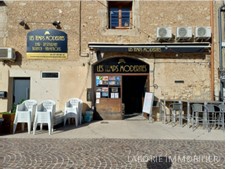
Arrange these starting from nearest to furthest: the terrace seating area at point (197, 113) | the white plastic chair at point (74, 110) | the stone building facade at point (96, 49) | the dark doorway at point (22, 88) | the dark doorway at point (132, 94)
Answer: the terrace seating area at point (197, 113) → the white plastic chair at point (74, 110) → the stone building facade at point (96, 49) → the dark doorway at point (22, 88) → the dark doorway at point (132, 94)

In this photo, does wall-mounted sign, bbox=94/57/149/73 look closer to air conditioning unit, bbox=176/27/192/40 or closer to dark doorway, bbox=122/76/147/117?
air conditioning unit, bbox=176/27/192/40

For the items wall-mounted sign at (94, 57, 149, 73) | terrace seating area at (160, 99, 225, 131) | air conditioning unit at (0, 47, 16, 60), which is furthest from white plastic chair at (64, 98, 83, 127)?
terrace seating area at (160, 99, 225, 131)

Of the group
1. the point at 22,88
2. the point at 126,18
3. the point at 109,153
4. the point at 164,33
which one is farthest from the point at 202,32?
the point at 22,88

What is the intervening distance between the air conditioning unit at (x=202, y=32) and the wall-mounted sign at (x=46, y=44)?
19.1ft

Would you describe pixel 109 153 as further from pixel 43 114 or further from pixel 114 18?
pixel 114 18

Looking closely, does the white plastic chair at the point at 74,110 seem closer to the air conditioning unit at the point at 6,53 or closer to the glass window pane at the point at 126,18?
the air conditioning unit at the point at 6,53

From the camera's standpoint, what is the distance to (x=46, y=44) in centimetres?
877

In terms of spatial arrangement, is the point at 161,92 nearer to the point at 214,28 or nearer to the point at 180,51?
the point at 180,51

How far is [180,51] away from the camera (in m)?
8.59

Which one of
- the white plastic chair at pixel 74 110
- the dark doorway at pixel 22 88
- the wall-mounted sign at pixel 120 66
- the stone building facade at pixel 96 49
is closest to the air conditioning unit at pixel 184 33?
the stone building facade at pixel 96 49

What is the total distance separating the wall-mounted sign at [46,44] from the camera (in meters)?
8.74

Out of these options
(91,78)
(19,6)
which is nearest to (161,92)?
(91,78)

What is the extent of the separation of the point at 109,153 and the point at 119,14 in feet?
22.8

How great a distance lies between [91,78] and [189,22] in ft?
16.7
